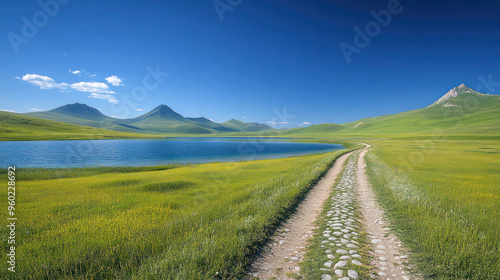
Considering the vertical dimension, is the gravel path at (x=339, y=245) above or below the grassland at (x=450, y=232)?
below

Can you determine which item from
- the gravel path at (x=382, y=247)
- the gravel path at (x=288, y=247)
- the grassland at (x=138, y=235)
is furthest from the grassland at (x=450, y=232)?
the grassland at (x=138, y=235)

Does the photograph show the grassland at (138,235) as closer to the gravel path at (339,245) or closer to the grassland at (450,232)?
the gravel path at (339,245)

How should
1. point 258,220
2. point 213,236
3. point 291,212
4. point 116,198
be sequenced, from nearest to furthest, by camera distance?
point 213,236 → point 258,220 → point 291,212 → point 116,198

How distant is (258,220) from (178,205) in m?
5.98

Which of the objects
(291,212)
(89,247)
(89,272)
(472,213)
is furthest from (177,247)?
(472,213)

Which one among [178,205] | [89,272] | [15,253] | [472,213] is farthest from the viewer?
[178,205]

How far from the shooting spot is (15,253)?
620cm

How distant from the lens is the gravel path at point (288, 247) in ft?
18.2

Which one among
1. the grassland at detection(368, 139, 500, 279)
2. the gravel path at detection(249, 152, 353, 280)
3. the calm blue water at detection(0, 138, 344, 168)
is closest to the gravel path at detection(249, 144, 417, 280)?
the gravel path at detection(249, 152, 353, 280)

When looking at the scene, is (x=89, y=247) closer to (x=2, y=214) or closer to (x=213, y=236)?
(x=213, y=236)

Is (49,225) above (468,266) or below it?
below

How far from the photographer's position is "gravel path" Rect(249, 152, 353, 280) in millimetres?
5562

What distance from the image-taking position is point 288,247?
700cm

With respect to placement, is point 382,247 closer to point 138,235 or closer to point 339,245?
point 339,245
